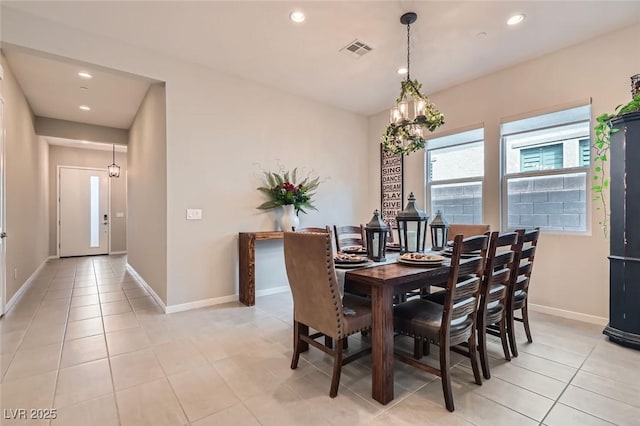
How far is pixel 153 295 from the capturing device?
13.0 ft

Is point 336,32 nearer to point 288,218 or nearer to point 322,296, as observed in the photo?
point 288,218

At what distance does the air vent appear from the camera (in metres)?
3.17

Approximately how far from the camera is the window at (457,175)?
4.13m

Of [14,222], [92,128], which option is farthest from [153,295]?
[92,128]

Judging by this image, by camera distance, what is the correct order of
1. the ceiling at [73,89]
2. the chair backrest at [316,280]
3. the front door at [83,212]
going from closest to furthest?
the chair backrest at [316,280] < the ceiling at [73,89] < the front door at [83,212]

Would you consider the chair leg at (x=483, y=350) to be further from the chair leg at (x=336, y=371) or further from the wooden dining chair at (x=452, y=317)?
the chair leg at (x=336, y=371)

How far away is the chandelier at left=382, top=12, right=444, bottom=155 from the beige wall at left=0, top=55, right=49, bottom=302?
413cm

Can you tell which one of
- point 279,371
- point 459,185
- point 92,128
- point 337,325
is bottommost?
point 279,371

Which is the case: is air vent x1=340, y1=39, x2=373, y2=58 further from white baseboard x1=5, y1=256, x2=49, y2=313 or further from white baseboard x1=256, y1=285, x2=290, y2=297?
white baseboard x1=5, y1=256, x2=49, y2=313

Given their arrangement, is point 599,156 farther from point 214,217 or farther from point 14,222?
point 14,222

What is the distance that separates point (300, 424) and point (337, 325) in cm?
55

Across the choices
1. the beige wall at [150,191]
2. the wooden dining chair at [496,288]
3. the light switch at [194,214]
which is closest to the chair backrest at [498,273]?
the wooden dining chair at [496,288]

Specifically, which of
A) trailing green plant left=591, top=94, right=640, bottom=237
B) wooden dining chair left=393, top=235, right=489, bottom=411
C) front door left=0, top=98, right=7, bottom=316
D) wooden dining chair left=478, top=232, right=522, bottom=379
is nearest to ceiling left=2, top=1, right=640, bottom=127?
front door left=0, top=98, right=7, bottom=316

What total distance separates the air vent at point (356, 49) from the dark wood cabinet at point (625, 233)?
2403 mm
